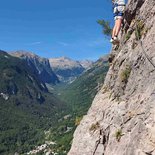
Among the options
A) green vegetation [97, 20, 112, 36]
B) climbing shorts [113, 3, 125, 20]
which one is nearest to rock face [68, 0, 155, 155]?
climbing shorts [113, 3, 125, 20]

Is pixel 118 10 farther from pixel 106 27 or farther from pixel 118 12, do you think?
pixel 106 27

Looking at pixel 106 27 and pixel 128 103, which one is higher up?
pixel 106 27

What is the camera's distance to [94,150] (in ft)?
88.6

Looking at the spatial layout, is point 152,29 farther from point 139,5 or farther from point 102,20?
point 102,20

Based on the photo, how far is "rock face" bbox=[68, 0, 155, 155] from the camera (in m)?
21.2

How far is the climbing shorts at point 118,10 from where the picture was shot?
98.6ft

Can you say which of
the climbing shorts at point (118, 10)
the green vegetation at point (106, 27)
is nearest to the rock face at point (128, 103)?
the climbing shorts at point (118, 10)

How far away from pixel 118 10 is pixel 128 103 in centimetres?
891

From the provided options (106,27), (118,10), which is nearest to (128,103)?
(118,10)

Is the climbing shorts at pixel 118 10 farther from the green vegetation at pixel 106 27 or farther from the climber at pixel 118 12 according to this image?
the green vegetation at pixel 106 27

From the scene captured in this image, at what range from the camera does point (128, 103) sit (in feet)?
82.0

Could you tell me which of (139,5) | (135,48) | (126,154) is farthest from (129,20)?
(126,154)

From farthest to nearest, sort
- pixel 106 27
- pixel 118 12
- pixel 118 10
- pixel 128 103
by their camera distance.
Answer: pixel 106 27, pixel 118 12, pixel 118 10, pixel 128 103

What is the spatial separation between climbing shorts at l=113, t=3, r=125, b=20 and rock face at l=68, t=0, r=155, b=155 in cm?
48
